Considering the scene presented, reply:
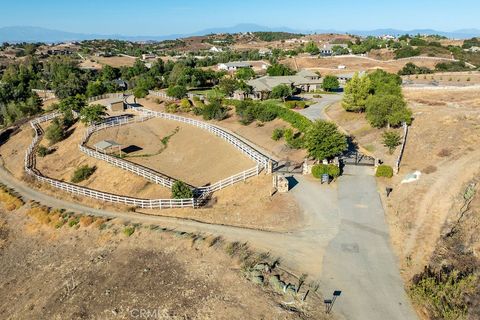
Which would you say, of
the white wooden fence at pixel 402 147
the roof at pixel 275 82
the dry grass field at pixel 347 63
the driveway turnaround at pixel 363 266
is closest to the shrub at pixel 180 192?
the driveway turnaround at pixel 363 266

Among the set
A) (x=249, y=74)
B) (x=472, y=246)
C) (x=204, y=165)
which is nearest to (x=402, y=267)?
(x=472, y=246)

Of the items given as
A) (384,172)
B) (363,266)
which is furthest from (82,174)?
(363,266)

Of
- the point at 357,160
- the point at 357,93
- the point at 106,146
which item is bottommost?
the point at 106,146

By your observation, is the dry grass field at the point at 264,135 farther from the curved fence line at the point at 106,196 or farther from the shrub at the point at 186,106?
the curved fence line at the point at 106,196

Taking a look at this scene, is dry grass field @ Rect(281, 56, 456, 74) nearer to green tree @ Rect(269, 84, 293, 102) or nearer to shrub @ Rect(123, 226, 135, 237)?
green tree @ Rect(269, 84, 293, 102)

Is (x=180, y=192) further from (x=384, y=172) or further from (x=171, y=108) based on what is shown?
(x=171, y=108)

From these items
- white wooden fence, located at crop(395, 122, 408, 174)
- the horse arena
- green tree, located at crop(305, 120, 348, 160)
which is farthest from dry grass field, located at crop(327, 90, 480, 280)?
the horse arena

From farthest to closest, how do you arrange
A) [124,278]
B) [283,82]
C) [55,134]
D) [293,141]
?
1. [283,82]
2. [55,134]
3. [293,141]
4. [124,278]
